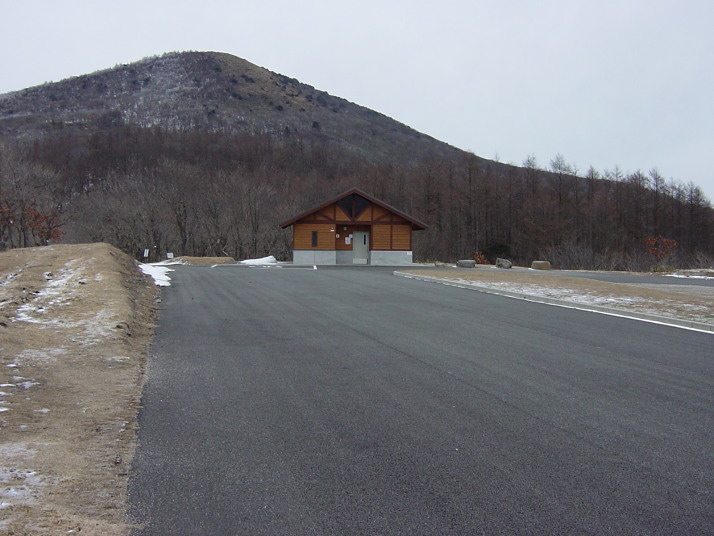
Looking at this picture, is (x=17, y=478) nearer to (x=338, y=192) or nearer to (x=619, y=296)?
(x=619, y=296)

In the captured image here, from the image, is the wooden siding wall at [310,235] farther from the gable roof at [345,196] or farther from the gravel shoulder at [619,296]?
the gravel shoulder at [619,296]

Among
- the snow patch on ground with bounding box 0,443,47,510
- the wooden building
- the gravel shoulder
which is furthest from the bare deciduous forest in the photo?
the snow patch on ground with bounding box 0,443,47,510

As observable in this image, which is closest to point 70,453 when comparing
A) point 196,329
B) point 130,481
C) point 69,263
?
point 130,481

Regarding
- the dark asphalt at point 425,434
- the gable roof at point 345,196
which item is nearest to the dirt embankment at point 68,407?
the dark asphalt at point 425,434

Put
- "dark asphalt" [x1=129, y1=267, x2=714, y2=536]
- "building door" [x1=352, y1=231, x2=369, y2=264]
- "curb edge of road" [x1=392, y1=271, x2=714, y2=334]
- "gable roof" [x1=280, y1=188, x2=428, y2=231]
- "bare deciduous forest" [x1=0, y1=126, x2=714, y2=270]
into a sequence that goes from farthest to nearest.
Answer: "bare deciduous forest" [x1=0, y1=126, x2=714, y2=270] < "building door" [x1=352, y1=231, x2=369, y2=264] < "gable roof" [x1=280, y1=188, x2=428, y2=231] < "curb edge of road" [x1=392, y1=271, x2=714, y2=334] < "dark asphalt" [x1=129, y1=267, x2=714, y2=536]

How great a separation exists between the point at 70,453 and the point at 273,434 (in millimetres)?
1574

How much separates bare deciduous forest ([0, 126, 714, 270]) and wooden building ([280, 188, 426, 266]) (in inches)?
640

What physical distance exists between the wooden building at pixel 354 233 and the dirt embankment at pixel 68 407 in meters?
29.5

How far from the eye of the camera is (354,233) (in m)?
43.4

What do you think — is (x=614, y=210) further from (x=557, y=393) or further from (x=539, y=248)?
(x=557, y=393)

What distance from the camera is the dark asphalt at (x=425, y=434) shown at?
11.3 feet

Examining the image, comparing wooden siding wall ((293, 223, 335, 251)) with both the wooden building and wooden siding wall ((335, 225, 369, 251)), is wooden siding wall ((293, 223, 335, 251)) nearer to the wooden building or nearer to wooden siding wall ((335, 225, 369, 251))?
the wooden building

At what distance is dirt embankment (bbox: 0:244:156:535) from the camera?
3328mm

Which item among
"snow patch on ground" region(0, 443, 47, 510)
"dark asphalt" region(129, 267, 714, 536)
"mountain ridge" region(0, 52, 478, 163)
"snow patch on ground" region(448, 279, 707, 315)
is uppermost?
"mountain ridge" region(0, 52, 478, 163)
